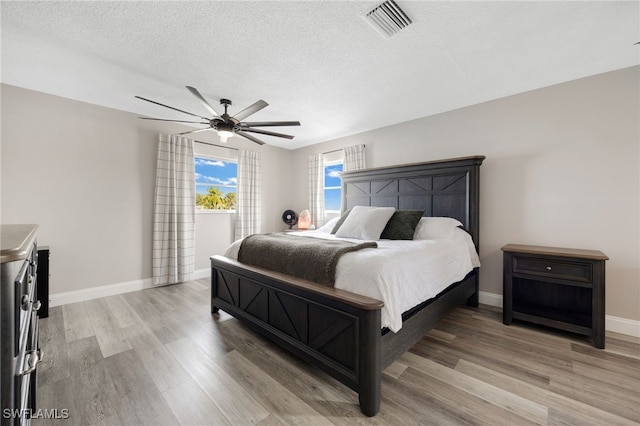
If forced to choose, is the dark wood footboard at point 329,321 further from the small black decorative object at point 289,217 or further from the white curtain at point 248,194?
the small black decorative object at point 289,217

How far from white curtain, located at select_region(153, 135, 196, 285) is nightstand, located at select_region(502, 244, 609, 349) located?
167 inches

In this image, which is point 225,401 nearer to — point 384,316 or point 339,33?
point 384,316

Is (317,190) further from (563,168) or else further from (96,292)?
(96,292)

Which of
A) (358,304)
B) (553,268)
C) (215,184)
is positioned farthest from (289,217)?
(553,268)

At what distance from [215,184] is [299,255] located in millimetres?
3220

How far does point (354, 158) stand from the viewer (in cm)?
449

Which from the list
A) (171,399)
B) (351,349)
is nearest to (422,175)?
(351,349)

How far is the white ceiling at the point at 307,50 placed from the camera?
A: 1.81 m

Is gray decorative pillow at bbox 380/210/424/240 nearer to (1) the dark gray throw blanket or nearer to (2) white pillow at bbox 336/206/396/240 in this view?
(2) white pillow at bbox 336/206/396/240

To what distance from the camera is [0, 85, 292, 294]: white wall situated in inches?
117

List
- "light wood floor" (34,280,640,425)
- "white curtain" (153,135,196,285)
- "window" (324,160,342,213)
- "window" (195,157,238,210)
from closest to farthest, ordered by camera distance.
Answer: "light wood floor" (34,280,640,425) < "white curtain" (153,135,196,285) < "window" (195,157,238,210) < "window" (324,160,342,213)

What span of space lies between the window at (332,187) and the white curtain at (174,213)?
2413 millimetres

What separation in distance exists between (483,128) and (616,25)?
1.38m

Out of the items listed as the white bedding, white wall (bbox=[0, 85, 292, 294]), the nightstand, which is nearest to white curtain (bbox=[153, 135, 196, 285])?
white wall (bbox=[0, 85, 292, 294])
